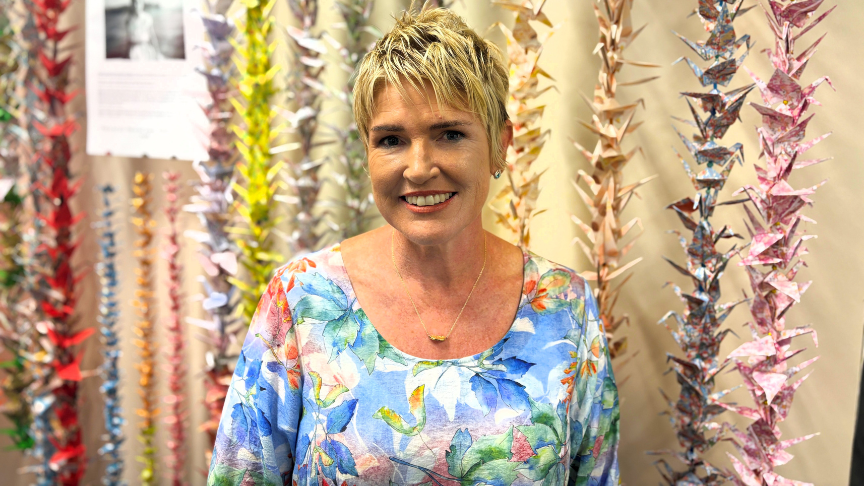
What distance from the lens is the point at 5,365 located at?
6.55 ft

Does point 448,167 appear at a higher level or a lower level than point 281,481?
higher

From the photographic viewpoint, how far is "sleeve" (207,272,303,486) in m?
1.25

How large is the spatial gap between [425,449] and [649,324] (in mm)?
840

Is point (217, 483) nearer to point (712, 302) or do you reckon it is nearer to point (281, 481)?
point (281, 481)

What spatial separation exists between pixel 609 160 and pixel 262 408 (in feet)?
3.29

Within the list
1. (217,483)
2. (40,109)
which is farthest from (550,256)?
(40,109)

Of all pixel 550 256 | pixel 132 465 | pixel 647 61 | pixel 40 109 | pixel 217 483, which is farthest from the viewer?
pixel 132 465

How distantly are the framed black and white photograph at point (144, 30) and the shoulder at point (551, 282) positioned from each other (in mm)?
1400

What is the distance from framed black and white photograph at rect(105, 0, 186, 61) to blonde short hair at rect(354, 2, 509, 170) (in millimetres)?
1112

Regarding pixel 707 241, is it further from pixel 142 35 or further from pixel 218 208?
pixel 142 35

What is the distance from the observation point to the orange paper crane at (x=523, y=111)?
1.49 m

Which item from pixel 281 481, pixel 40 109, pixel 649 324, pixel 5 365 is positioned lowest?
pixel 281 481

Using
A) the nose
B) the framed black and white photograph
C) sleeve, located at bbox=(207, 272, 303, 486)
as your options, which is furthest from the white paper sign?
the nose

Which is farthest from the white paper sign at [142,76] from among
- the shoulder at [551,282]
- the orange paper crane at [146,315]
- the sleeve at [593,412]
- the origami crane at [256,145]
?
the sleeve at [593,412]
